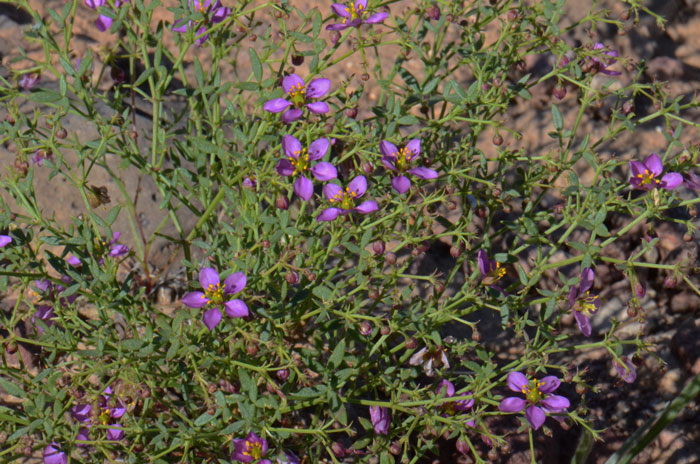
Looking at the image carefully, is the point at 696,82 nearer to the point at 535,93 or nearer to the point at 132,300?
the point at 535,93

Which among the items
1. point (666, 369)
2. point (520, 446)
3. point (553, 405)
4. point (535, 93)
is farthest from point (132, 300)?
point (535, 93)

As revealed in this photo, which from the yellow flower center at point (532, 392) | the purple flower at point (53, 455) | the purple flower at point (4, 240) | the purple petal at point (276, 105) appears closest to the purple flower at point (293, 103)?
the purple petal at point (276, 105)

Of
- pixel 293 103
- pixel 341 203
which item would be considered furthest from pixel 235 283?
pixel 293 103

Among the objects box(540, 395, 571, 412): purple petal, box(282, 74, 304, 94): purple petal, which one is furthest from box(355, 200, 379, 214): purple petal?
box(540, 395, 571, 412): purple petal

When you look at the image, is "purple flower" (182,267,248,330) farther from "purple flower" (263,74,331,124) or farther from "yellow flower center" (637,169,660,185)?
"yellow flower center" (637,169,660,185)

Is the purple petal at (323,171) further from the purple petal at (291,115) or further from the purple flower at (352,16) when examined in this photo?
the purple flower at (352,16)

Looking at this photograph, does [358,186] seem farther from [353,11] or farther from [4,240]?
[4,240]
